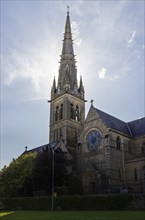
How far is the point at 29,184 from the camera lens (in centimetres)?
4719

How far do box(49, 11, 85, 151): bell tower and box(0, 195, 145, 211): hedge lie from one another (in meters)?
25.6

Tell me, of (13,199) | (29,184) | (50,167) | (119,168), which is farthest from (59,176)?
(119,168)

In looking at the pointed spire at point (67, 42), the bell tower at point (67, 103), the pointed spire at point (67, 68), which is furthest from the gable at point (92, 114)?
the pointed spire at point (67, 42)

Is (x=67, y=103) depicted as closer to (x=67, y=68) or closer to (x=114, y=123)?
(x=67, y=68)

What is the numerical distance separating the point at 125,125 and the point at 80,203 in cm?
2776

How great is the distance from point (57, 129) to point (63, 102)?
7.48 m

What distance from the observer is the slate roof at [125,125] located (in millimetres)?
55531

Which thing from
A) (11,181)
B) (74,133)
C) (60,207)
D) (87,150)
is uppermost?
(74,133)

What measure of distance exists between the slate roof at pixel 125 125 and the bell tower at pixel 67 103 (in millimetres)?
14877

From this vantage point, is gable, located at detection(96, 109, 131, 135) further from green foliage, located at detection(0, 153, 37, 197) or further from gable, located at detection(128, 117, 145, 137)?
green foliage, located at detection(0, 153, 37, 197)

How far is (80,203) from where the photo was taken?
36.6 metres

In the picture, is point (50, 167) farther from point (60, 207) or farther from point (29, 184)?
point (60, 207)

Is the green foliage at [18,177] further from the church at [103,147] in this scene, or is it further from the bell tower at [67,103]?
the bell tower at [67,103]

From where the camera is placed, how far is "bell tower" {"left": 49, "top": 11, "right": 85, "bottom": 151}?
70.9 m
